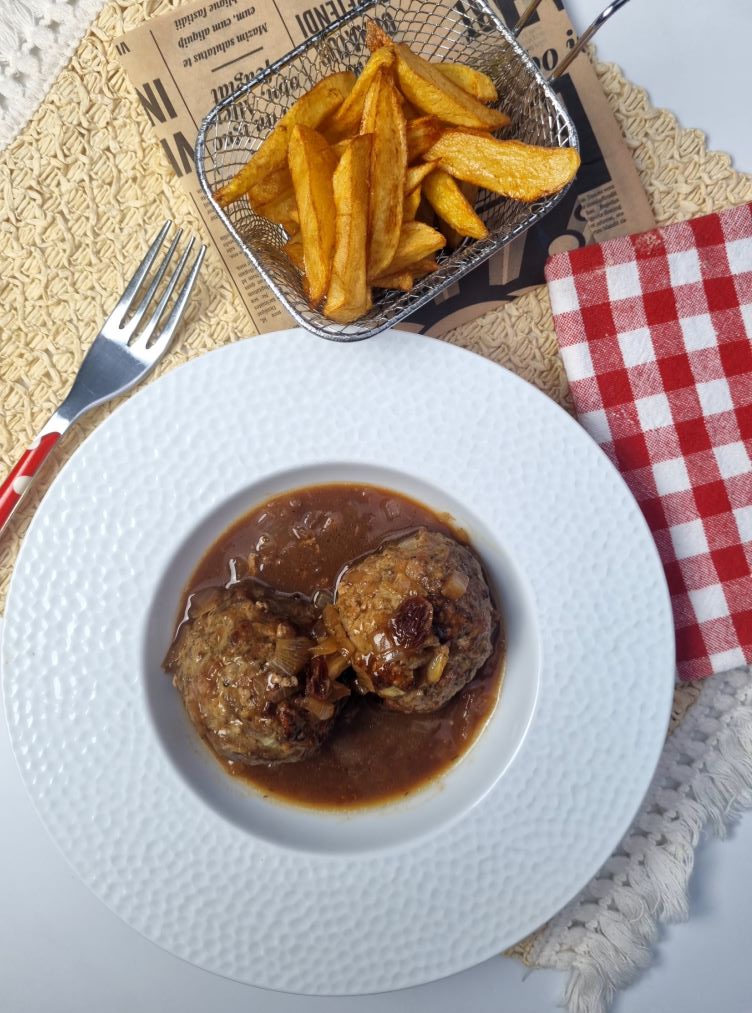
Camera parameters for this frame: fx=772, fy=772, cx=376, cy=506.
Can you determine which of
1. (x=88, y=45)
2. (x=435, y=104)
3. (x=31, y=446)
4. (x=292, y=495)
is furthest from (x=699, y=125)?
(x=31, y=446)

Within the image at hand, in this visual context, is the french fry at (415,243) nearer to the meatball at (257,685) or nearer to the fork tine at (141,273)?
the fork tine at (141,273)

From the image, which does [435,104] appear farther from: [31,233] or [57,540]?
[57,540]

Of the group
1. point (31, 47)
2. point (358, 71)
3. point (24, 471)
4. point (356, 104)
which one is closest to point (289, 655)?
point (24, 471)

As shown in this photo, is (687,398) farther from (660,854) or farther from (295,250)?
(660,854)

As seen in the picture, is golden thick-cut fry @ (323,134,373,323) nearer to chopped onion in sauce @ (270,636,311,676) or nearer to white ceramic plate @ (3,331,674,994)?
white ceramic plate @ (3,331,674,994)

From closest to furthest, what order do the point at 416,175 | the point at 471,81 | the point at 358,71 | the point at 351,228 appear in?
the point at 351,228 < the point at 416,175 < the point at 471,81 < the point at 358,71

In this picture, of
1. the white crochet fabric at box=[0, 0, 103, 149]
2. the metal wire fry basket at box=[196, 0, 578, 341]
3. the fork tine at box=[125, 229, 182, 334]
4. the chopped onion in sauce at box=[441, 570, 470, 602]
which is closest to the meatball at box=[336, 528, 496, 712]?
the chopped onion in sauce at box=[441, 570, 470, 602]
